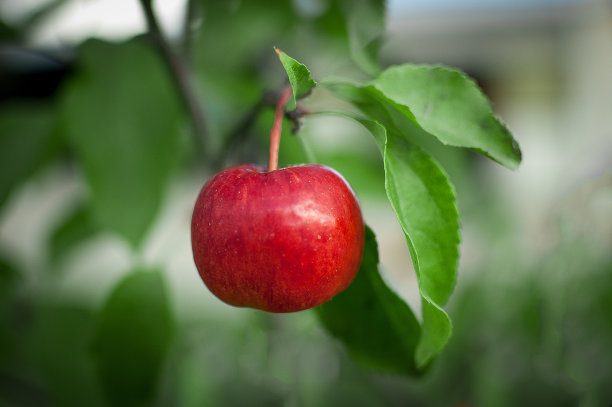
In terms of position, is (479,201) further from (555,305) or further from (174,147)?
(174,147)

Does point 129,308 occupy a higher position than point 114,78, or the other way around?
point 114,78

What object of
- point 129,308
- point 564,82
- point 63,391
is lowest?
point 564,82

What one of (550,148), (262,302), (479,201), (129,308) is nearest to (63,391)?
(129,308)

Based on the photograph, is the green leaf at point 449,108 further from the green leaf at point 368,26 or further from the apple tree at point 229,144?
the green leaf at point 368,26

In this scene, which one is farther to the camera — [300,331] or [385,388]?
[300,331]

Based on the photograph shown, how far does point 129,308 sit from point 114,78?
0.83ft

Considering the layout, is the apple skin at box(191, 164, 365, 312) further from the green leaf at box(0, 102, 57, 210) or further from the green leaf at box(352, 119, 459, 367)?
the green leaf at box(0, 102, 57, 210)

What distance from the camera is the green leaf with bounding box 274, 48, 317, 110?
0.94 ft

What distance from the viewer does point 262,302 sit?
0.32 metres

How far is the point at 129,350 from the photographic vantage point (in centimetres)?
56

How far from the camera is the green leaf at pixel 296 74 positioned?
0.29 meters

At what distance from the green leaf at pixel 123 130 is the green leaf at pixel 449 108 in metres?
0.31

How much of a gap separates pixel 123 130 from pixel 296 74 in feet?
1.05

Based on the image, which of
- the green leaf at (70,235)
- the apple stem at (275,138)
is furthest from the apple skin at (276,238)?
the green leaf at (70,235)
